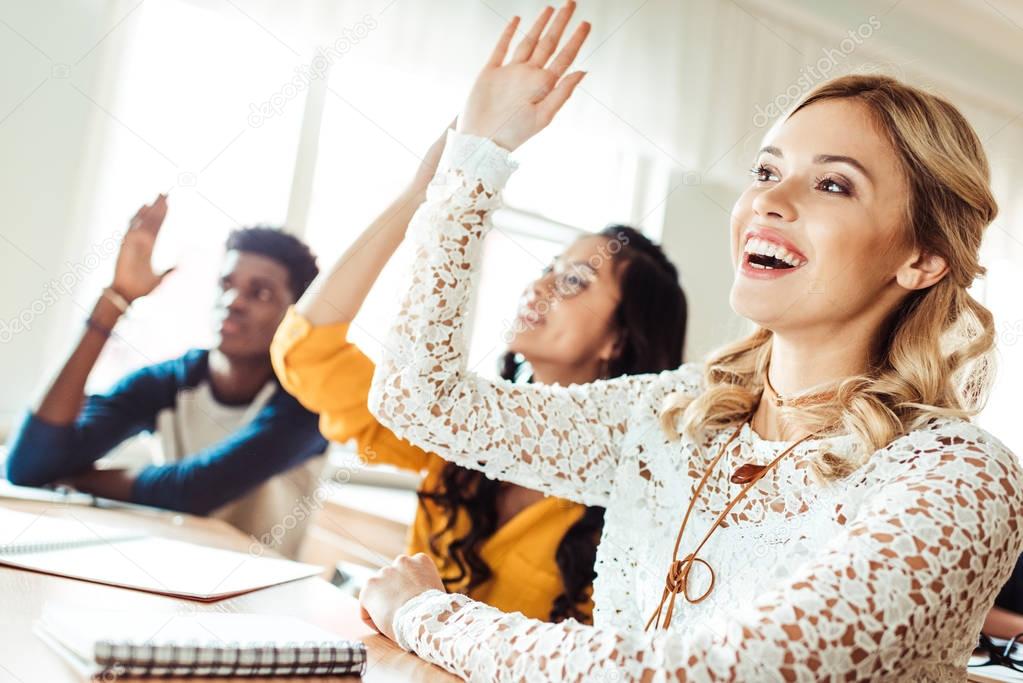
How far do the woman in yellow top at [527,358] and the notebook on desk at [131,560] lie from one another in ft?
1.97

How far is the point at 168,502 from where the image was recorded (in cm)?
251

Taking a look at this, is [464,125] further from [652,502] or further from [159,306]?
[159,306]

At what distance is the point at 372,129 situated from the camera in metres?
3.18

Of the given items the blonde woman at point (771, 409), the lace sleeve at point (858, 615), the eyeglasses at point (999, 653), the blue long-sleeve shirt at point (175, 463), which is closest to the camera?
the lace sleeve at point (858, 615)

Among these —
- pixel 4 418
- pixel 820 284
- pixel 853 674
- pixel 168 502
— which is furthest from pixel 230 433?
pixel 853 674

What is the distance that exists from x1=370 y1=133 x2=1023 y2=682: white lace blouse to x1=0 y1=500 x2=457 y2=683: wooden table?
4cm

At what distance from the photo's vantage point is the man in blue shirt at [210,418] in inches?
90.6

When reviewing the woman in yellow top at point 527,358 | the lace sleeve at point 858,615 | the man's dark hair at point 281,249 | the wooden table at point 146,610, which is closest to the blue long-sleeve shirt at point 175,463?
the man's dark hair at point 281,249

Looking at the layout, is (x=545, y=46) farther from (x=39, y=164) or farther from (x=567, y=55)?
(x=39, y=164)

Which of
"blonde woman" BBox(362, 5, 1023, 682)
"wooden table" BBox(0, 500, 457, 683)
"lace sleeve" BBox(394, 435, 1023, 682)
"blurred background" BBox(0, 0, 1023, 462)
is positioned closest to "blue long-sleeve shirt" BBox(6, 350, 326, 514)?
"blurred background" BBox(0, 0, 1023, 462)

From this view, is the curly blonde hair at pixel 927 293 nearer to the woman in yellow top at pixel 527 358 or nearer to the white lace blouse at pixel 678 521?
the white lace blouse at pixel 678 521

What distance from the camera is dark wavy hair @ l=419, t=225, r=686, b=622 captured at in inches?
74.2

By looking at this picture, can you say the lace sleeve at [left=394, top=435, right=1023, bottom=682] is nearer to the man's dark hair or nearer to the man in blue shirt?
the man in blue shirt

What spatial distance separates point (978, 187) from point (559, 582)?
1.11 metres
